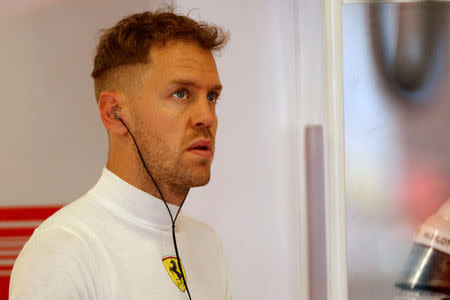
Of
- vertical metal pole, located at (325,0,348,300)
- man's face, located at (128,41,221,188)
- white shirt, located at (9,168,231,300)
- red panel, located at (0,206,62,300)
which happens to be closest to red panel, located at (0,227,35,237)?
red panel, located at (0,206,62,300)

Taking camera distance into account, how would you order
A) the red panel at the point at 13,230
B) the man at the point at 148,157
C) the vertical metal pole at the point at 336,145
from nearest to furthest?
the man at the point at 148,157 → the vertical metal pole at the point at 336,145 → the red panel at the point at 13,230

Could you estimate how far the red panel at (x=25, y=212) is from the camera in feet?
6.65

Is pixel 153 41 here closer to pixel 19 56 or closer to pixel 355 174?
pixel 355 174

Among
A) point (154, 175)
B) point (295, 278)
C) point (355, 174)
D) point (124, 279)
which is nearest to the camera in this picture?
point (124, 279)

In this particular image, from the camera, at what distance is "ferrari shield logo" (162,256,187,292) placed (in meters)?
1.27

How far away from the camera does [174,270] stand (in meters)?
1.28

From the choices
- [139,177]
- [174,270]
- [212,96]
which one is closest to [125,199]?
[139,177]

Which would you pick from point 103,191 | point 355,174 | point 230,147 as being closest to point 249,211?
point 230,147

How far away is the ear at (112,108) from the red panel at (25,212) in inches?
32.4

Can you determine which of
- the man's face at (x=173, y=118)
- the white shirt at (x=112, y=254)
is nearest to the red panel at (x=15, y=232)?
the white shirt at (x=112, y=254)

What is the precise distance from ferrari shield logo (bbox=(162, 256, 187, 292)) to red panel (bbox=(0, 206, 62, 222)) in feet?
2.81

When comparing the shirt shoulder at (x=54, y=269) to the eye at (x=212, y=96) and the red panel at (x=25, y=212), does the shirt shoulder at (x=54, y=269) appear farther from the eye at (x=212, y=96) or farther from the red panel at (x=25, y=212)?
the red panel at (x=25, y=212)

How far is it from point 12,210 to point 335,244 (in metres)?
1.10

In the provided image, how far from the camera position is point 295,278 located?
2.01 meters
